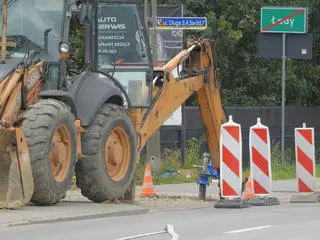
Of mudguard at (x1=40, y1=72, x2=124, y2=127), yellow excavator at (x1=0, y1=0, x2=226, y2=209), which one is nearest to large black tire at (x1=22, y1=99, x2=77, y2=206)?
yellow excavator at (x1=0, y1=0, x2=226, y2=209)

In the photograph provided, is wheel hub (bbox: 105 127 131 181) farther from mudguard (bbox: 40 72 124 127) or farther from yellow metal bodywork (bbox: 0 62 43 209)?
yellow metal bodywork (bbox: 0 62 43 209)

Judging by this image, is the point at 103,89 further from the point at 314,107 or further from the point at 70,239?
the point at 314,107

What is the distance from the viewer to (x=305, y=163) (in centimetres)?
1686

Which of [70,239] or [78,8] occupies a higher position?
[78,8]

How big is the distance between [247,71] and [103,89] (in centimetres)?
1641

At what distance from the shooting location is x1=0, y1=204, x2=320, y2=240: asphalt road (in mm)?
10352

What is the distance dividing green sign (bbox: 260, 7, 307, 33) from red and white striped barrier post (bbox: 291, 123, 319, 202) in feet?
17.1

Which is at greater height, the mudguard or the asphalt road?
the mudguard

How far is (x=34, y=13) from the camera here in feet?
42.8

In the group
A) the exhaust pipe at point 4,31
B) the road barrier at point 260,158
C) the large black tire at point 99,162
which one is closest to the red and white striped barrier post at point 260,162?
the road barrier at point 260,158

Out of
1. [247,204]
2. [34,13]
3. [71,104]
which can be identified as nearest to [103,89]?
[71,104]

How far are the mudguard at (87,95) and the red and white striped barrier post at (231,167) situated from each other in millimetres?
2173

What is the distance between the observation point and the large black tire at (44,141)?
39.5 feet

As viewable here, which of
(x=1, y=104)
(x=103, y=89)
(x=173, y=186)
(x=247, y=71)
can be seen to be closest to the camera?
(x=1, y=104)
